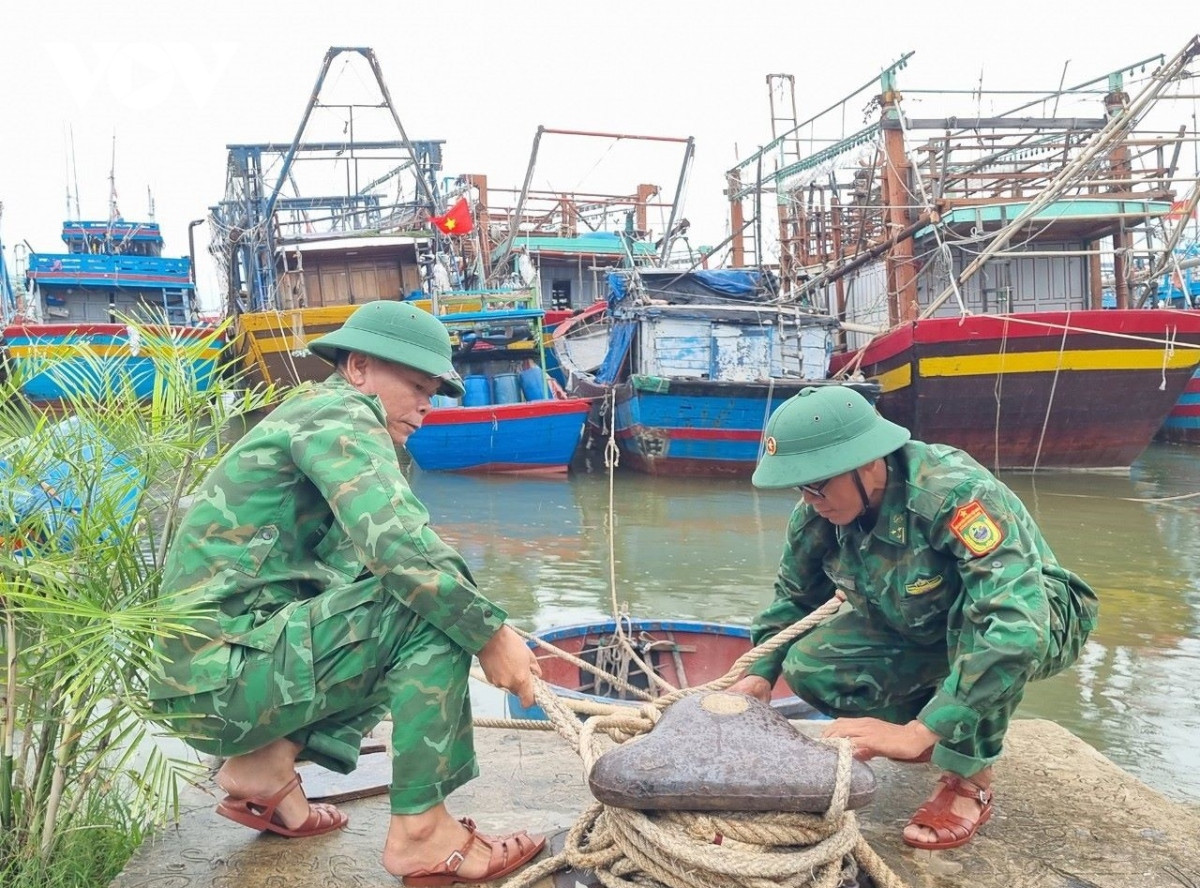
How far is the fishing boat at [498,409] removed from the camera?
13.8 m

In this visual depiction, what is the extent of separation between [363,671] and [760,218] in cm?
1501

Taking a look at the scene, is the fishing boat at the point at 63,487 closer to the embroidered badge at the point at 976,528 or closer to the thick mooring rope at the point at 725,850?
the thick mooring rope at the point at 725,850

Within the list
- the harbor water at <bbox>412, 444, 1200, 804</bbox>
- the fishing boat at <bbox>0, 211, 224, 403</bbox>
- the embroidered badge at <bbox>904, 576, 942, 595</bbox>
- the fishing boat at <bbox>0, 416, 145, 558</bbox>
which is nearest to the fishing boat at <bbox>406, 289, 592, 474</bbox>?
the harbor water at <bbox>412, 444, 1200, 804</bbox>

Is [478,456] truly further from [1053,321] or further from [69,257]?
[69,257]

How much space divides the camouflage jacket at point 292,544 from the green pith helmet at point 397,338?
4.3 inches

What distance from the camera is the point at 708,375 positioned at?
1413cm

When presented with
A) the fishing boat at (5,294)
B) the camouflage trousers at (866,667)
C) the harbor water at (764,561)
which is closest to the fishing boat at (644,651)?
the harbor water at (764,561)

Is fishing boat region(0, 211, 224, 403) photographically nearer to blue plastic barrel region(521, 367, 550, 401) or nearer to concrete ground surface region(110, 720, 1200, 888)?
blue plastic barrel region(521, 367, 550, 401)

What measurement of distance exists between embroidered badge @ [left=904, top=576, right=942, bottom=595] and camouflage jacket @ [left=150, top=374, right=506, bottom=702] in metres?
1.09

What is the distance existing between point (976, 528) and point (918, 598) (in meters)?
0.30

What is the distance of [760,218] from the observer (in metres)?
16.2

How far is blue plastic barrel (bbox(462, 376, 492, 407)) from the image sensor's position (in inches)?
579

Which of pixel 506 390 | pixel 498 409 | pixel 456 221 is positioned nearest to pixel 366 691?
pixel 498 409

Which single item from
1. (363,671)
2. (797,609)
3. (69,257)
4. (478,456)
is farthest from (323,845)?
(69,257)
